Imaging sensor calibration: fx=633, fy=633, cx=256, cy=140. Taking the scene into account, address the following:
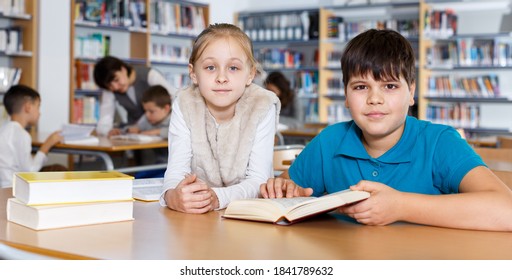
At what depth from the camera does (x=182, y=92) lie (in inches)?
72.8

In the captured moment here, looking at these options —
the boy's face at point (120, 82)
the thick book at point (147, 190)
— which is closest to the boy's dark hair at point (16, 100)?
the boy's face at point (120, 82)

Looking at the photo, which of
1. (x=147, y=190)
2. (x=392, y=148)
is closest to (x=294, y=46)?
(x=147, y=190)

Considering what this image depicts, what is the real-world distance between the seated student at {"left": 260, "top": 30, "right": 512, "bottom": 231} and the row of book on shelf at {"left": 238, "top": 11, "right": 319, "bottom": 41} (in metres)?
6.50

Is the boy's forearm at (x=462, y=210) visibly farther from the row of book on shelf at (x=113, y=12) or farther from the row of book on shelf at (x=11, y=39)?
the row of book on shelf at (x=113, y=12)

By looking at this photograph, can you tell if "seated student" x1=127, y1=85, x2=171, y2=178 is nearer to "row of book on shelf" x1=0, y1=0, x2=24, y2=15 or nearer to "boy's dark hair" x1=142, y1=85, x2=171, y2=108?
"boy's dark hair" x1=142, y1=85, x2=171, y2=108

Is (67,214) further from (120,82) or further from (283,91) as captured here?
(283,91)

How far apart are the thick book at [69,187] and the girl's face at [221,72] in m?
0.56

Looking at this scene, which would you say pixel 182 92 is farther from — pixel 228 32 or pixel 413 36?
pixel 413 36

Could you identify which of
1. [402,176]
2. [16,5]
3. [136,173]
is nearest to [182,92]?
[402,176]

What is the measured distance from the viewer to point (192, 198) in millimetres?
1379

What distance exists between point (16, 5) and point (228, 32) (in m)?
4.60

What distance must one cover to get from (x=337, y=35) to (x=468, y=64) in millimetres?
1671

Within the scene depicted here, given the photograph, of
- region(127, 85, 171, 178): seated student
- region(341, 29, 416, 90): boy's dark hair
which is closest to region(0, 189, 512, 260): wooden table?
region(341, 29, 416, 90): boy's dark hair

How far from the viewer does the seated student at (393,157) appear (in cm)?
122
